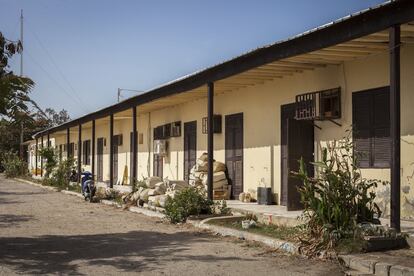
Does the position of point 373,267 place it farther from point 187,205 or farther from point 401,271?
point 187,205

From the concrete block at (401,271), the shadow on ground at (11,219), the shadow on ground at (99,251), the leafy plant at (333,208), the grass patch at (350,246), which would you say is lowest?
the shadow on ground at (11,219)

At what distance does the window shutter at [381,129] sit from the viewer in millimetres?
10227

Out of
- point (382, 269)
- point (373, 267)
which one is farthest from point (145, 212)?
point (382, 269)

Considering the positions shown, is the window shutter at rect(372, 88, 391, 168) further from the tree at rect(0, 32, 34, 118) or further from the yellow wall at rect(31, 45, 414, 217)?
the tree at rect(0, 32, 34, 118)

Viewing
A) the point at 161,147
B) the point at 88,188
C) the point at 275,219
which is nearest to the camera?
the point at 275,219

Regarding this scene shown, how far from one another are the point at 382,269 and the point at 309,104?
586 centimetres

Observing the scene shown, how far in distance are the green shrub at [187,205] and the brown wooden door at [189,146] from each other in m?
5.75

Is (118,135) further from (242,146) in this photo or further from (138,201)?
(242,146)

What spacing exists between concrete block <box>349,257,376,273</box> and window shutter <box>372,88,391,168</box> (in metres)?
3.62

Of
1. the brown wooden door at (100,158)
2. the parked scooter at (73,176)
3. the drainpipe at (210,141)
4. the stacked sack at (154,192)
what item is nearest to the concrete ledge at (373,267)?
the drainpipe at (210,141)

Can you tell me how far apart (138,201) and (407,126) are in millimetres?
8867

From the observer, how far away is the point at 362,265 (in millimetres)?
6891

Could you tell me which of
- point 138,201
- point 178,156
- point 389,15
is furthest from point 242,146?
point 389,15

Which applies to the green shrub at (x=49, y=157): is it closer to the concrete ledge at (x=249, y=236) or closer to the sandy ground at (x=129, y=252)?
the sandy ground at (x=129, y=252)
